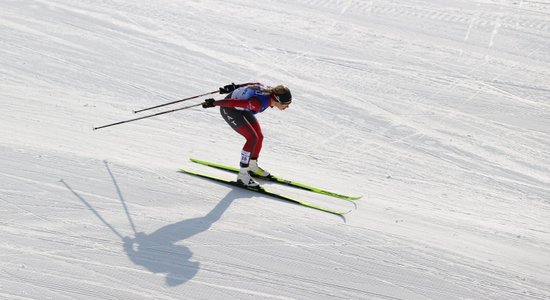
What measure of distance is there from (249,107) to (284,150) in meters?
1.96

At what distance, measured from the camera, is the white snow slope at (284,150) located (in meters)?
5.59

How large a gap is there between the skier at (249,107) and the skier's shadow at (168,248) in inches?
30.9

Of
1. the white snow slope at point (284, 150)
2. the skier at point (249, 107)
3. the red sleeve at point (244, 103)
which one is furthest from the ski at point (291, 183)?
the red sleeve at point (244, 103)

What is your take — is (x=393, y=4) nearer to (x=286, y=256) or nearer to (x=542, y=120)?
(x=542, y=120)

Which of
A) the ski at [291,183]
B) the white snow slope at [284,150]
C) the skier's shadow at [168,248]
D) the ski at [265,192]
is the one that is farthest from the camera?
the ski at [291,183]

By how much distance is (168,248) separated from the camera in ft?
18.6

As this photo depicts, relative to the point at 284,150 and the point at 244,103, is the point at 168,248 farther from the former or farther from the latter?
the point at 284,150

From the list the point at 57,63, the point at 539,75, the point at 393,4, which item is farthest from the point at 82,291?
the point at 393,4

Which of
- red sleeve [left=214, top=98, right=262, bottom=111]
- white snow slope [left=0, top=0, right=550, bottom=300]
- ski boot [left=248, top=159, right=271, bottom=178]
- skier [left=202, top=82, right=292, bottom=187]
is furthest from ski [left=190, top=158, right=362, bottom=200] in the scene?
red sleeve [left=214, top=98, right=262, bottom=111]

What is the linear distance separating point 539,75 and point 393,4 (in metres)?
3.55

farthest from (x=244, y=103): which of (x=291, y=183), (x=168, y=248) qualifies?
(x=168, y=248)

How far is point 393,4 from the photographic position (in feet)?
47.0

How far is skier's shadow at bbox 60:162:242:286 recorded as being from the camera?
539 cm

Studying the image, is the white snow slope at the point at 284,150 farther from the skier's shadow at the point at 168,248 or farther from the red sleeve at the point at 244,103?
the red sleeve at the point at 244,103
